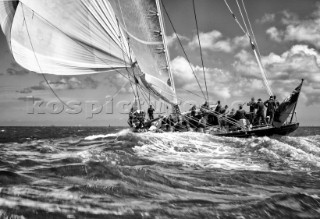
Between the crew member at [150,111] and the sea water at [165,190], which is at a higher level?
the crew member at [150,111]

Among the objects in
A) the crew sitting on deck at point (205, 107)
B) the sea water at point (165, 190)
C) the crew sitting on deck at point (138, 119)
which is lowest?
the sea water at point (165, 190)

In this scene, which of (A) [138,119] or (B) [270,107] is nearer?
(B) [270,107]

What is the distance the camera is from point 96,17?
1430 centimetres

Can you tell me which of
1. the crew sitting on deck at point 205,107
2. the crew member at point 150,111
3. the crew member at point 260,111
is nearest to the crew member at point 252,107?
the crew member at point 260,111

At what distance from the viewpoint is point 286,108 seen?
15.7 meters

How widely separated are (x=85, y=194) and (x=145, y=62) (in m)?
11.6

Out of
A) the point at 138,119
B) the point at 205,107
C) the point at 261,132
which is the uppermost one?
the point at 205,107

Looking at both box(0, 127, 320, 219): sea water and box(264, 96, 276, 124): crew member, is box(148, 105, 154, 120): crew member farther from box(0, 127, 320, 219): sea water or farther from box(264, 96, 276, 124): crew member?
box(0, 127, 320, 219): sea water

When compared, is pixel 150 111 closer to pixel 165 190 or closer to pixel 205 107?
pixel 205 107

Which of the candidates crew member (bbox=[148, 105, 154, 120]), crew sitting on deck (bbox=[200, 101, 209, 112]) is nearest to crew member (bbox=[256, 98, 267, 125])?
crew sitting on deck (bbox=[200, 101, 209, 112])

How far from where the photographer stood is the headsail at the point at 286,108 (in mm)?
15219

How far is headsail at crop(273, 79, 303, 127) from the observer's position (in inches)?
599

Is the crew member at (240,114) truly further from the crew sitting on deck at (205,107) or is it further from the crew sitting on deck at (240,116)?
the crew sitting on deck at (205,107)

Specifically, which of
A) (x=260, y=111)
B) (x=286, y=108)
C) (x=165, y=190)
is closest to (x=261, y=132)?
(x=260, y=111)
